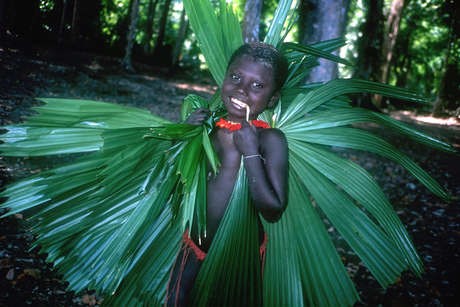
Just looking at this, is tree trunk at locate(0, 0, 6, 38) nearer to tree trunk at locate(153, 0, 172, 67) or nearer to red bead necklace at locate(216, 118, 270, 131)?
red bead necklace at locate(216, 118, 270, 131)

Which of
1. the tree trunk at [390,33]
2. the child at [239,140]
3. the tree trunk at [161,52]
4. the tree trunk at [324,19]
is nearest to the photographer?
the child at [239,140]

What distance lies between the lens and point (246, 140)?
5.20 feet

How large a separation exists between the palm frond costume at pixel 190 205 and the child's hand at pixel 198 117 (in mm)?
55

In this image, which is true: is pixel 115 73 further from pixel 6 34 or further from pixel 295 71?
pixel 295 71

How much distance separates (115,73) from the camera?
12727mm

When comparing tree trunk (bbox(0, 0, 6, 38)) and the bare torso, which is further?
tree trunk (bbox(0, 0, 6, 38))

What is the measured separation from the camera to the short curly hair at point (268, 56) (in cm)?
166

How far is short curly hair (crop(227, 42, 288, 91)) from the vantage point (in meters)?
1.66

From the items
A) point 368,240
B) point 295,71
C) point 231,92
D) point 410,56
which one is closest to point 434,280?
point 368,240

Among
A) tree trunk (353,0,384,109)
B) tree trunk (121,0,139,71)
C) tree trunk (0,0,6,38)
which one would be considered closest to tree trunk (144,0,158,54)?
tree trunk (121,0,139,71)

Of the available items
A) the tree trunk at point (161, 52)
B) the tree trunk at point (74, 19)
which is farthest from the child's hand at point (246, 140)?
the tree trunk at point (161, 52)

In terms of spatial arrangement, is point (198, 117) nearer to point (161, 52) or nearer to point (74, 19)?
point (74, 19)

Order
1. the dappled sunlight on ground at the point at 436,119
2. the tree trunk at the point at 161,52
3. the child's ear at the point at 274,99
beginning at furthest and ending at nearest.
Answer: the tree trunk at the point at 161,52, the dappled sunlight on ground at the point at 436,119, the child's ear at the point at 274,99

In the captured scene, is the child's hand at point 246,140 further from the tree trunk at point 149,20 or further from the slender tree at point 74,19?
the tree trunk at point 149,20
